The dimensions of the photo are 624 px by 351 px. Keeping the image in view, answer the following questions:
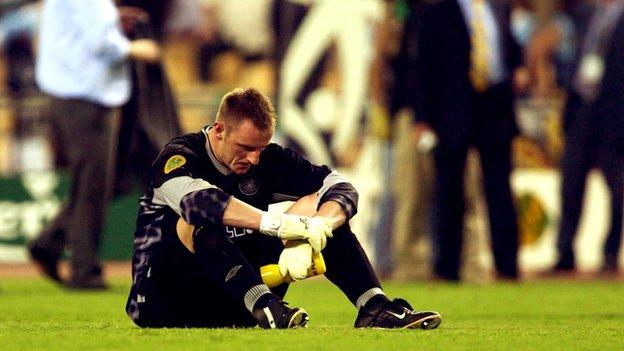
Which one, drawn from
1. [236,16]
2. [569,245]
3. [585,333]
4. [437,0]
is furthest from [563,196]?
[585,333]

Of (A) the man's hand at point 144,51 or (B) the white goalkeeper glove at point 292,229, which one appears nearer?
(B) the white goalkeeper glove at point 292,229

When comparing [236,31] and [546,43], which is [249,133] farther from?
[236,31]

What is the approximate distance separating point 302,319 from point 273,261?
0.29 m

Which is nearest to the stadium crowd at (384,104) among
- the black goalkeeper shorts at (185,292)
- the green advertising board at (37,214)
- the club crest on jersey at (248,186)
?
the green advertising board at (37,214)

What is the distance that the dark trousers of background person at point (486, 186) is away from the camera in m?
13.1

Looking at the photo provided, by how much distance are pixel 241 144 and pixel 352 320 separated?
2056 mm

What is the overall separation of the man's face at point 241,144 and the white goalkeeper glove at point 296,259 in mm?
397

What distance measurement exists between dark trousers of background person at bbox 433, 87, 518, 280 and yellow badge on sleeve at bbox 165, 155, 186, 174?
21.2ft

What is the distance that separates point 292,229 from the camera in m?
6.65

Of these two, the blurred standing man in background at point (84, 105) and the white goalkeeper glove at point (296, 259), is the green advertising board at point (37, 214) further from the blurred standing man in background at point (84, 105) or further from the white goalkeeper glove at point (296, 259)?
the white goalkeeper glove at point (296, 259)

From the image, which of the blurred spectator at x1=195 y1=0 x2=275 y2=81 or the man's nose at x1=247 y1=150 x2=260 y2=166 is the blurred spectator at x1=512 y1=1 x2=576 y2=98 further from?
the man's nose at x1=247 y1=150 x2=260 y2=166

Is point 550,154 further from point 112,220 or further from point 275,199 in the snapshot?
point 275,199

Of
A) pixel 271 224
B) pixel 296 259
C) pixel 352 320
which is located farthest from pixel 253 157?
pixel 352 320

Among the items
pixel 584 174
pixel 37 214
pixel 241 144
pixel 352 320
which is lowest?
pixel 37 214
